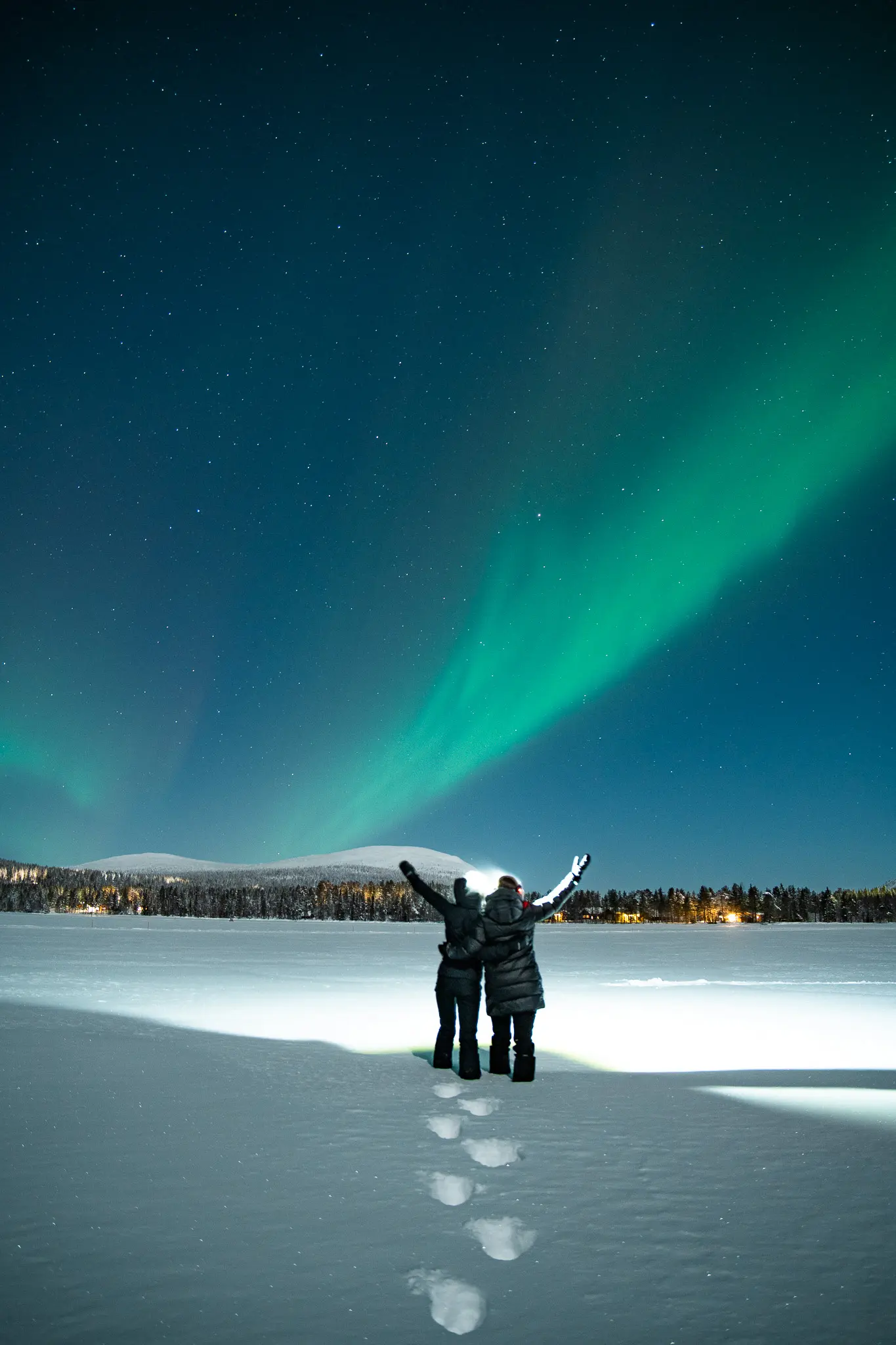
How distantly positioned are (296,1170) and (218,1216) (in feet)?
3.01

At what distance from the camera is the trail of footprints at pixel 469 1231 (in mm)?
3900

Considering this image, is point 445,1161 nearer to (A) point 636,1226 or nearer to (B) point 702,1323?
(A) point 636,1226

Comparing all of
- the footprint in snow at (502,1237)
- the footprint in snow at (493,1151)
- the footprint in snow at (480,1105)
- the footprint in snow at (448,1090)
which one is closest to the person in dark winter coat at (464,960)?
the footprint in snow at (448,1090)

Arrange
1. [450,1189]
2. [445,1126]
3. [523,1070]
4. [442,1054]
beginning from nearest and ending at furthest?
1. [450,1189]
2. [445,1126]
3. [523,1070]
4. [442,1054]

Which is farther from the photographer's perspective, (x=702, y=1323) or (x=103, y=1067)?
(x=103, y=1067)

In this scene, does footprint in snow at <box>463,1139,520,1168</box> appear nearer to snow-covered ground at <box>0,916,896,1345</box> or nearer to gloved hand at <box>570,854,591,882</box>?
snow-covered ground at <box>0,916,896,1345</box>

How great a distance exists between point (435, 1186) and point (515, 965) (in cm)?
360

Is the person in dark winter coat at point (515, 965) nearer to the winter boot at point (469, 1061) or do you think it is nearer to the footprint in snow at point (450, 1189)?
the winter boot at point (469, 1061)

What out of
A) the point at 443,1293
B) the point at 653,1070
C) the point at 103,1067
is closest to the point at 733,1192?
the point at 443,1293

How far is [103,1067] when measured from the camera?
962 centimetres

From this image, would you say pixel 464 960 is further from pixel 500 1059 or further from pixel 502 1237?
pixel 502 1237

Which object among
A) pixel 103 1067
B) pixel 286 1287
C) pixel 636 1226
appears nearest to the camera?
pixel 286 1287

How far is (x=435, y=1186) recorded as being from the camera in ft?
18.2

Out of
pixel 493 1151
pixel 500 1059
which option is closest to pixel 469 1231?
pixel 493 1151
